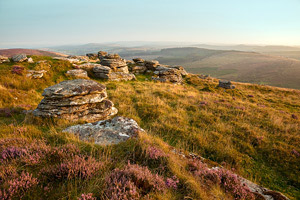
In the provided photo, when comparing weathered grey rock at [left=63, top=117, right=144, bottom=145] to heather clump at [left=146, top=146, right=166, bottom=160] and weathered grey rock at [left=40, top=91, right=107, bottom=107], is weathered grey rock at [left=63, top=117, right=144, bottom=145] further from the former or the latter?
weathered grey rock at [left=40, top=91, right=107, bottom=107]

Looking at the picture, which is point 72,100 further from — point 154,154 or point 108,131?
point 154,154

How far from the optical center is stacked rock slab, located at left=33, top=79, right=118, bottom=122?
7502mm

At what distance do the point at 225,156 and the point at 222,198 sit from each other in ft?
11.4

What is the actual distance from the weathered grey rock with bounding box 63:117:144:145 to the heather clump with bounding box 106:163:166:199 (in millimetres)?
2260

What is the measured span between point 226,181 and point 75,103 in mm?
8131

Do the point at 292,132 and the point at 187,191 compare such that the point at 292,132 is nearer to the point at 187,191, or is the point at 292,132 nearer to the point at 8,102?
the point at 187,191

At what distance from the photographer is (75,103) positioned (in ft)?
25.5

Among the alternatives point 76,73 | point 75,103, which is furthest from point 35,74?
point 75,103

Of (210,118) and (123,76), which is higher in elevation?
(123,76)

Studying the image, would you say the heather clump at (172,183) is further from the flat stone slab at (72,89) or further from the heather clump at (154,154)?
the flat stone slab at (72,89)

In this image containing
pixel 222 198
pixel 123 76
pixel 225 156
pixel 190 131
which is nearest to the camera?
pixel 222 198

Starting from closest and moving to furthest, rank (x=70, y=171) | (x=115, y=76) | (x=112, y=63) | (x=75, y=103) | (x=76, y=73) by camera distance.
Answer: (x=70, y=171) → (x=75, y=103) → (x=76, y=73) → (x=115, y=76) → (x=112, y=63)

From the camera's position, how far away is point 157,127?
7.96 metres

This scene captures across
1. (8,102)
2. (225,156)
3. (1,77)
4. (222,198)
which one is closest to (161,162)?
(222,198)
